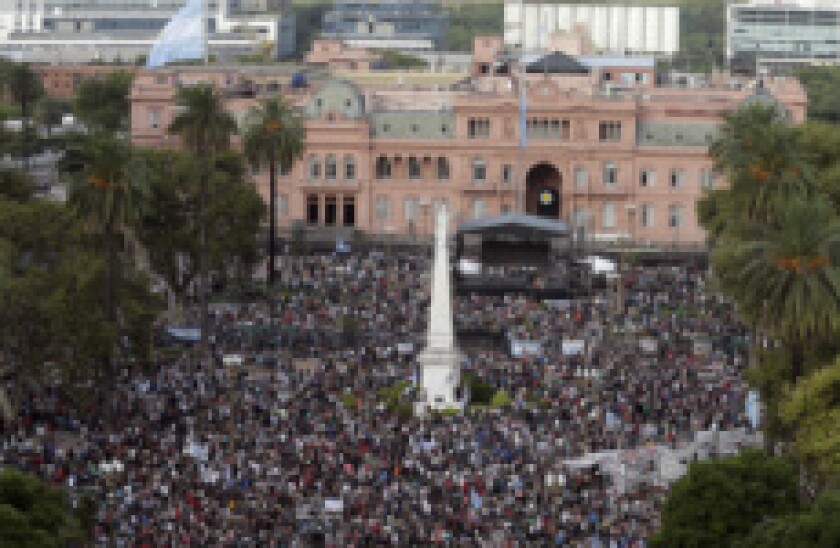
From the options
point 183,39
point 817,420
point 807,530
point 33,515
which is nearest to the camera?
point 807,530

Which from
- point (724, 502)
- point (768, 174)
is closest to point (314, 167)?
point (768, 174)

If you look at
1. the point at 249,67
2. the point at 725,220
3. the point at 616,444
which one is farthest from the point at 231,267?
the point at 249,67

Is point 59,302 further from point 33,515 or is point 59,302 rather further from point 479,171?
point 479,171

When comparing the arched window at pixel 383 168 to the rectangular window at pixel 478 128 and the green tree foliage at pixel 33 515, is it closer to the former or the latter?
the rectangular window at pixel 478 128

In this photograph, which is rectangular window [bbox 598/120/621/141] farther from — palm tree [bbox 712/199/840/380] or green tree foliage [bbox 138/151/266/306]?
palm tree [bbox 712/199/840/380]

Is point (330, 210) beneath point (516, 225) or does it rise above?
beneath

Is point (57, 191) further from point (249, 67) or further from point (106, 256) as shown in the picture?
point (106, 256)

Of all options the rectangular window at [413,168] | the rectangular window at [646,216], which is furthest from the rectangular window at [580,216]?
the rectangular window at [413,168]
